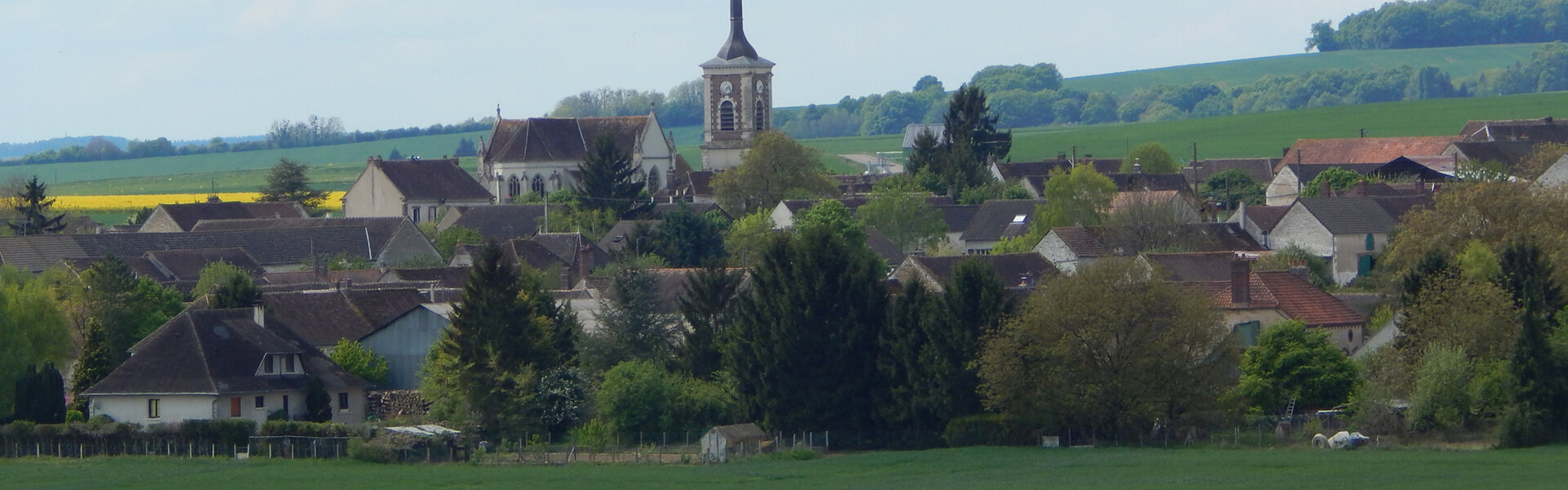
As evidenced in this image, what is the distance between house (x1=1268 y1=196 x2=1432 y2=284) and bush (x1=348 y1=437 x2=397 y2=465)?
37406 mm

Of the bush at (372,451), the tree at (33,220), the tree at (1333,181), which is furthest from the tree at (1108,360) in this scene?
the tree at (33,220)

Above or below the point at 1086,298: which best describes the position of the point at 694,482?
below

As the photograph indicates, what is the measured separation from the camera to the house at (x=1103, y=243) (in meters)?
65.4

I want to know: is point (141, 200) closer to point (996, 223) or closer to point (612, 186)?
point (612, 186)

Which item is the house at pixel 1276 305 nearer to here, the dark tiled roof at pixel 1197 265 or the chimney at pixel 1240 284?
the chimney at pixel 1240 284

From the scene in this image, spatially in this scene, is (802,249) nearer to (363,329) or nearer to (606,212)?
(363,329)

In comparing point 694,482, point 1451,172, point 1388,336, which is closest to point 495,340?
point 694,482

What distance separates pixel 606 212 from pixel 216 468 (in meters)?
54.1

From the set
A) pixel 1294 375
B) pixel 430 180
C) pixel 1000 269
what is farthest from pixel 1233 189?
pixel 1294 375

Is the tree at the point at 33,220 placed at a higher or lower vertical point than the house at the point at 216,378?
higher

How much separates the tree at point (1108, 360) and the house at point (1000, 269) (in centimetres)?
1180

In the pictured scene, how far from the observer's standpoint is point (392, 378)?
5125 cm

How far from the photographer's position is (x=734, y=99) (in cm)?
12006

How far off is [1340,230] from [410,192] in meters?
50.9
